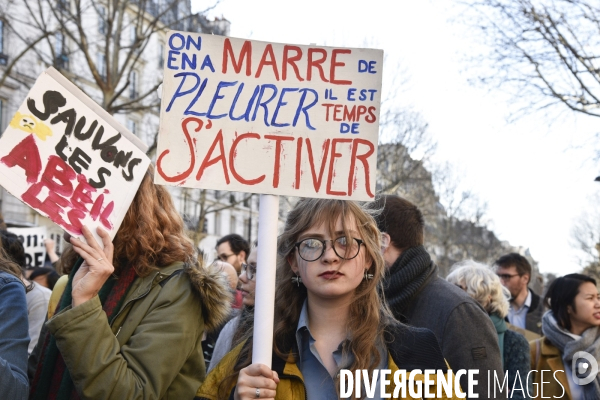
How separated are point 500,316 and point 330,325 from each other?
2.61 metres

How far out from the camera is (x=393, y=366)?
2.42 m

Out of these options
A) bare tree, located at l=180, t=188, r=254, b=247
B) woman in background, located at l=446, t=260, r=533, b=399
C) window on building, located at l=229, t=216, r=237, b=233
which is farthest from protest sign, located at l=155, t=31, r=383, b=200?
window on building, located at l=229, t=216, r=237, b=233

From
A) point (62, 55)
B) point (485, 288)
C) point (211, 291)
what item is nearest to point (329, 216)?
point (211, 291)

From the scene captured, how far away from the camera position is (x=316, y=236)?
258 cm

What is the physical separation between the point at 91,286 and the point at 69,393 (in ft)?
1.45

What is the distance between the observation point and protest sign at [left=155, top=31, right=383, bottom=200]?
2506 mm

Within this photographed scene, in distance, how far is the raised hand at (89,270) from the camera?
2451 mm

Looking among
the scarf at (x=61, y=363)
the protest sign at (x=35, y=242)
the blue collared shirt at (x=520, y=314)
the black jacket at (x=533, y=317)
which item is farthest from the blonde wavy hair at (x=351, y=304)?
the protest sign at (x=35, y=242)

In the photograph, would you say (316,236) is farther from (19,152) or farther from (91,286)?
(19,152)

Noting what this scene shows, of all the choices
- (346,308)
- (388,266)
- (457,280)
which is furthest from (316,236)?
(457,280)

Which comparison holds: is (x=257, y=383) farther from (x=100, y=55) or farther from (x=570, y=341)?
(x=100, y=55)

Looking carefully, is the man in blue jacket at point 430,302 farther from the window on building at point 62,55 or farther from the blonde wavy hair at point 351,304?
the window on building at point 62,55

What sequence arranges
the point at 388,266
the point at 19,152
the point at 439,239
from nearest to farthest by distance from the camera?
the point at 19,152
the point at 388,266
the point at 439,239

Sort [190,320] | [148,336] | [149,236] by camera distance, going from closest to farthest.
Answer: [148,336] → [190,320] → [149,236]
